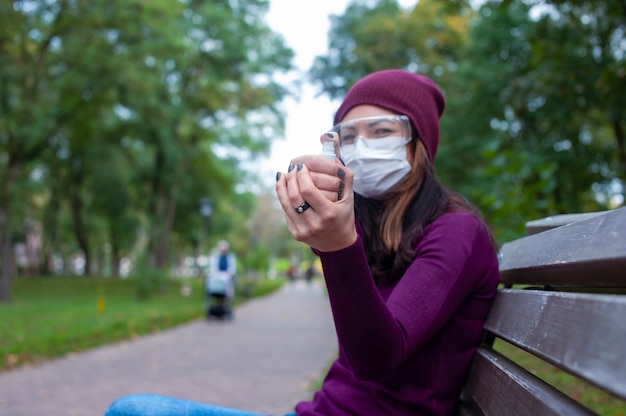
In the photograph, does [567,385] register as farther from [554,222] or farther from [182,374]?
[182,374]

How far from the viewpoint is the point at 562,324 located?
2.89 ft

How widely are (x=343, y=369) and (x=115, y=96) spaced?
19.3 metres

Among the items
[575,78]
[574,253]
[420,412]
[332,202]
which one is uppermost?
[575,78]

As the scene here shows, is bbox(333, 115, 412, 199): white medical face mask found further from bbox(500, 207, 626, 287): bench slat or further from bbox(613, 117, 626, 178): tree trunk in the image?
bbox(613, 117, 626, 178): tree trunk

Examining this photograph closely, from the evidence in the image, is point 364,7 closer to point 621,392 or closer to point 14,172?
point 14,172

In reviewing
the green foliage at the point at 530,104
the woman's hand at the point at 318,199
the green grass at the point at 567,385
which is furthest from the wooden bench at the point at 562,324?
the green foliage at the point at 530,104

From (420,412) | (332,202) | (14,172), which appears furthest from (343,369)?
(14,172)

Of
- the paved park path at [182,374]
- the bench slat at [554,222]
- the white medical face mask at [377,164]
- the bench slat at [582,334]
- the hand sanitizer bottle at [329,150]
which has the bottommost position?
the paved park path at [182,374]

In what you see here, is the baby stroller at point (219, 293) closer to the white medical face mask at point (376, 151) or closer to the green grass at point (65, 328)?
the green grass at point (65, 328)

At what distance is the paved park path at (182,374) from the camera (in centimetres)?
554

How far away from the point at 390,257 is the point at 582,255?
763 millimetres

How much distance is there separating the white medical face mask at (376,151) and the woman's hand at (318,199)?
625 mm

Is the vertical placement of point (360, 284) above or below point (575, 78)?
below

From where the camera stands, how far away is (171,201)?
26406 mm
